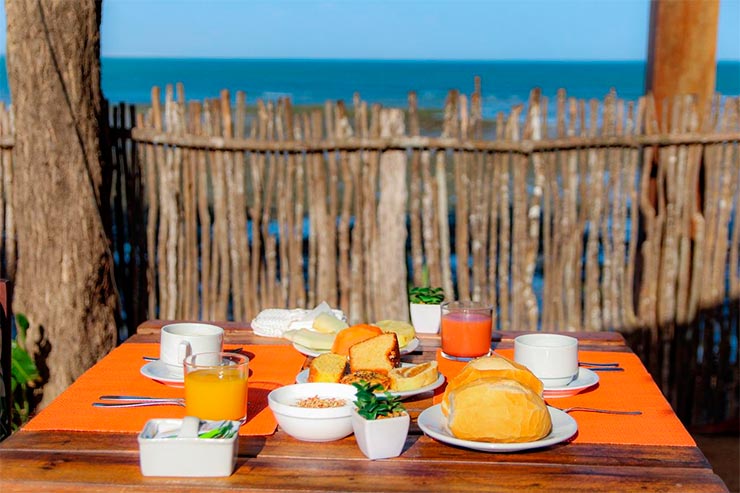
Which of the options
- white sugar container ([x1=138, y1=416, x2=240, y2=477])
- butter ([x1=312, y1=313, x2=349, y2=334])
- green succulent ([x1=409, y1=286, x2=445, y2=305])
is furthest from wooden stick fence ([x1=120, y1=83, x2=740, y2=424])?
white sugar container ([x1=138, y1=416, x2=240, y2=477])

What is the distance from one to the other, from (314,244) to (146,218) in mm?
878

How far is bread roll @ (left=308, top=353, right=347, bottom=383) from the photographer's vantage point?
199 cm

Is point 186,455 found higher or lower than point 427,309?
lower

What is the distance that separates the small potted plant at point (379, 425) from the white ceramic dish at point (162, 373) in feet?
1.87

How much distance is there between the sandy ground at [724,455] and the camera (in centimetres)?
419

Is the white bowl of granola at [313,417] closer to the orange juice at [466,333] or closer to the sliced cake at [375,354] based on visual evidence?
the sliced cake at [375,354]

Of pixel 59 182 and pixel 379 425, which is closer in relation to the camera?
pixel 379 425

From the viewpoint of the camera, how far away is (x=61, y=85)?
3867 mm

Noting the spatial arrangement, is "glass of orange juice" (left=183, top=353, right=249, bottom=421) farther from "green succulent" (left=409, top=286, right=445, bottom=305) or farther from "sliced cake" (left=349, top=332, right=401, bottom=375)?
"green succulent" (left=409, top=286, right=445, bottom=305)

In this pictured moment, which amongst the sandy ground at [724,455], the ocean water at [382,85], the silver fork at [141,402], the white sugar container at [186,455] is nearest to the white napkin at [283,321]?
the silver fork at [141,402]

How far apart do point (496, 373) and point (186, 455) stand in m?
0.63

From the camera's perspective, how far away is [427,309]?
2.74m

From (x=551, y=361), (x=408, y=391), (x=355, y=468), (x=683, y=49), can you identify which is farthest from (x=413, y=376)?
(x=683, y=49)

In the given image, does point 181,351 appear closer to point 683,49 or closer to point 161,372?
point 161,372
